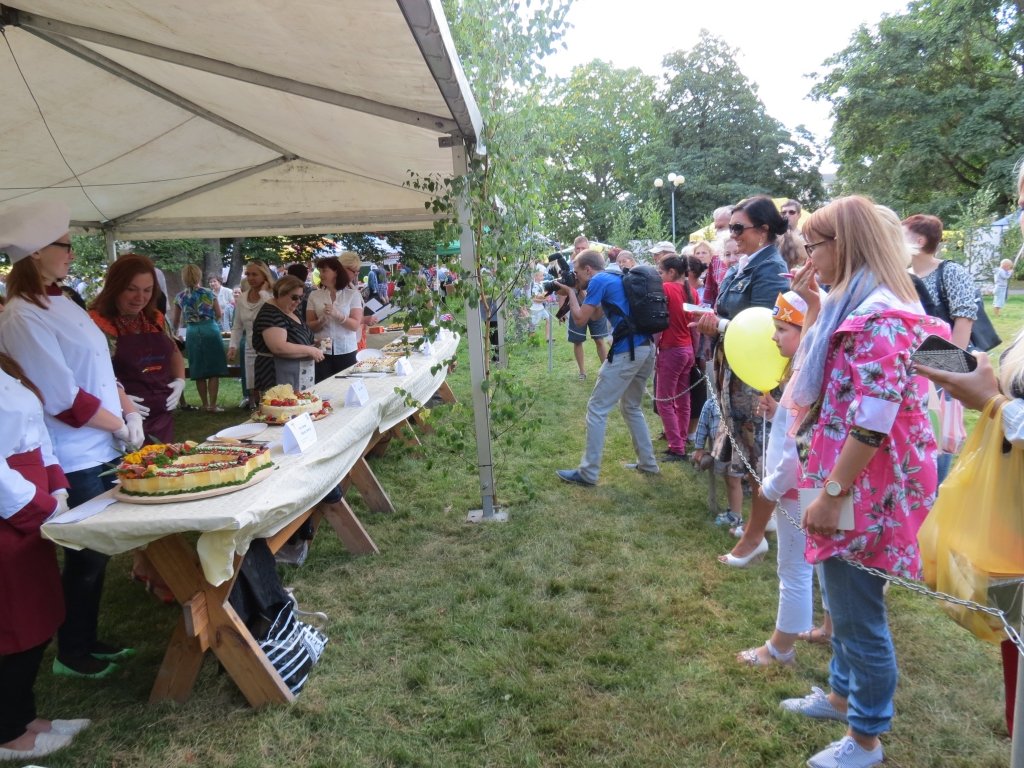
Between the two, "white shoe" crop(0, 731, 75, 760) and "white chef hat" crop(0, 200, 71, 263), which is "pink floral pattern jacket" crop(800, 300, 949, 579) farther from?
"white chef hat" crop(0, 200, 71, 263)

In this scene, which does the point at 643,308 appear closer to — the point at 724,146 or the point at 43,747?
the point at 43,747

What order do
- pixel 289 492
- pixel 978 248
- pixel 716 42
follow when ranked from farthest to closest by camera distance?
pixel 716 42 → pixel 978 248 → pixel 289 492

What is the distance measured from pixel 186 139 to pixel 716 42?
37263 millimetres

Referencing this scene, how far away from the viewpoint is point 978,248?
58.7 feet

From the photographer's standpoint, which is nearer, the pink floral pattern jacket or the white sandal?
the pink floral pattern jacket

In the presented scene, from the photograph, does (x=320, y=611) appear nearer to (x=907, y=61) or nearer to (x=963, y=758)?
(x=963, y=758)

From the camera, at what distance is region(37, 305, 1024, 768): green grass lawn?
85.7 inches

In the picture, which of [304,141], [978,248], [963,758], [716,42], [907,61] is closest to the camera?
[963,758]

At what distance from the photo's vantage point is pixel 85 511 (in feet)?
7.04

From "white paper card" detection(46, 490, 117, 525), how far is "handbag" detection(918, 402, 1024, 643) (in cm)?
248

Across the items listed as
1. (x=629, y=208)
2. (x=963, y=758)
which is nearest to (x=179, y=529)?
(x=963, y=758)

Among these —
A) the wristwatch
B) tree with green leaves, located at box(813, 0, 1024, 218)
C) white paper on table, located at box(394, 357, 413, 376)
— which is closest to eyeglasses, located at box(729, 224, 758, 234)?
the wristwatch

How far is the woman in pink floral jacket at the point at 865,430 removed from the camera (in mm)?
1642

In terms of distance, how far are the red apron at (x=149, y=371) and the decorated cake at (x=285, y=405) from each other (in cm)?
58
